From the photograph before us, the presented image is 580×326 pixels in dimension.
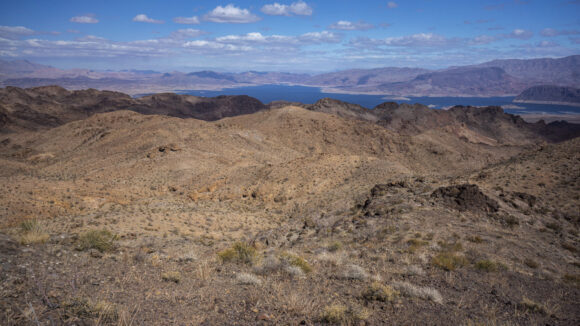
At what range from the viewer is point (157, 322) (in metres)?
4.78

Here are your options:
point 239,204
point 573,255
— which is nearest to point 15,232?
point 239,204

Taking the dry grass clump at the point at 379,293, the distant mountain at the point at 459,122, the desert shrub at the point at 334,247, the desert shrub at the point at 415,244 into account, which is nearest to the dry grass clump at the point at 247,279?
the dry grass clump at the point at 379,293

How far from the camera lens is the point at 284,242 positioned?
41.9 ft

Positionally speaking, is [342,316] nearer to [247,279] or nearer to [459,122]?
[247,279]

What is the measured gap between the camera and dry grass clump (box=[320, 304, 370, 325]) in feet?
16.6

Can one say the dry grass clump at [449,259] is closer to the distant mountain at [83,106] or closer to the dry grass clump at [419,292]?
the dry grass clump at [419,292]

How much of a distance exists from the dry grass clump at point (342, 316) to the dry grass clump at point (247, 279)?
1727 millimetres

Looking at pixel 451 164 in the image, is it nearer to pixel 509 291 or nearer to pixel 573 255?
pixel 573 255

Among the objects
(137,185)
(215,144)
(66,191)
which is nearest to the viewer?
(66,191)

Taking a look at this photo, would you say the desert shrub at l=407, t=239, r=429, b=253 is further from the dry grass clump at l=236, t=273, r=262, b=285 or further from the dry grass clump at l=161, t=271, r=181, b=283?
the dry grass clump at l=161, t=271, r=181, b=283

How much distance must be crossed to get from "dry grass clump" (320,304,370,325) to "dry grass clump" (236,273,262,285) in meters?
1.73

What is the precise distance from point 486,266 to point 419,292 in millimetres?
3099

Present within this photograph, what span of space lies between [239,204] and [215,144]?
16.1 m

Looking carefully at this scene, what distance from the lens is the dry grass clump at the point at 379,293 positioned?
19.6 feet
